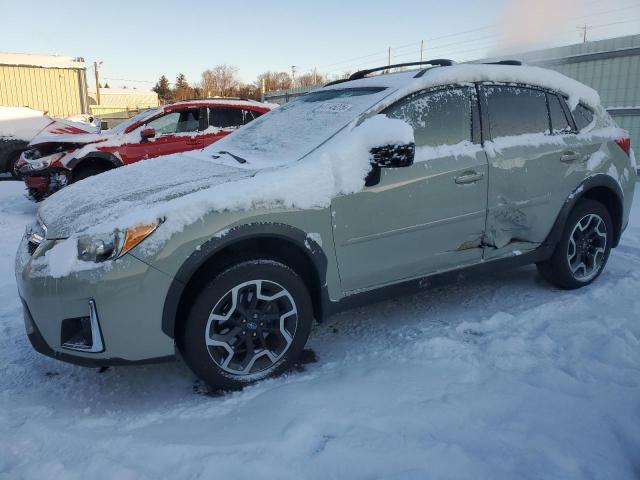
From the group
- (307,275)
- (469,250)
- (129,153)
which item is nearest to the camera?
(307,275)

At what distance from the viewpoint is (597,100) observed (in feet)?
13.3

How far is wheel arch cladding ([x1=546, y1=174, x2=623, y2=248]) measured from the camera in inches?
147

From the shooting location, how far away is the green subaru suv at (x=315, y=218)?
7.77 ft

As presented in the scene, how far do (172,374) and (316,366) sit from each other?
0.81 metres

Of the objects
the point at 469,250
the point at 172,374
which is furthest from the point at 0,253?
the point at 469,250

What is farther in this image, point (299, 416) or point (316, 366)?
point (316, 366)

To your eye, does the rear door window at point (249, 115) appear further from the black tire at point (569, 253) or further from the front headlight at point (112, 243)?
the front headlight at point (112, 243)

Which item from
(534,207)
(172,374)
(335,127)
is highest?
(335,127)

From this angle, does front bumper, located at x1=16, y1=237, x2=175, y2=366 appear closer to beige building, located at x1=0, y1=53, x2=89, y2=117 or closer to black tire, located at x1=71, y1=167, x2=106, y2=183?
black tire, located at x1=71, y1=167, x2=106, y2=183

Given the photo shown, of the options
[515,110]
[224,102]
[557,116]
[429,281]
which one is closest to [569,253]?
[557,116]

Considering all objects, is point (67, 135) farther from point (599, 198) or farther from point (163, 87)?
point (163, 87)

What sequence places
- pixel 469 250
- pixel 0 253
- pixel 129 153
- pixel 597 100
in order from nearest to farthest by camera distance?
pixel 469 250, pixel 597 100, pixel 0 253, pixel 129 153

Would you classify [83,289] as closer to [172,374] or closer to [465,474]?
[172,374]

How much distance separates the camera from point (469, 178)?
3203 millimetres
